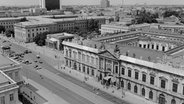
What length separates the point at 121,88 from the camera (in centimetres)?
6544

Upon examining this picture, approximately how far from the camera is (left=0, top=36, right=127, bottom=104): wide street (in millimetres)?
57781

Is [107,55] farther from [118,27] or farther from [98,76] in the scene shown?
[118,27]

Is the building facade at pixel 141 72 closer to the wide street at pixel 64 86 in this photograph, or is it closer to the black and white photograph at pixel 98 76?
the black and white photograph at pixel 98 76

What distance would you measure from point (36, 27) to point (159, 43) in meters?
89.0

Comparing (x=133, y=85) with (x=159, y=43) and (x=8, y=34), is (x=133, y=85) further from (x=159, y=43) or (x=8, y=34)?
(x=8, y=34)

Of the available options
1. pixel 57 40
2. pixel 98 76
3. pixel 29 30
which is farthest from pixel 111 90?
pixel 29 30

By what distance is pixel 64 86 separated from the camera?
6725cm

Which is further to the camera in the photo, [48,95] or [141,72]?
[48,95]

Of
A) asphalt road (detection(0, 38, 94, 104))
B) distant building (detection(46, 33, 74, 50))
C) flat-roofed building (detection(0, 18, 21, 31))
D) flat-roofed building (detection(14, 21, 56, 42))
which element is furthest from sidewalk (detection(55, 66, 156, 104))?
flat-roofed building (detection(0, 18, 21, 31))

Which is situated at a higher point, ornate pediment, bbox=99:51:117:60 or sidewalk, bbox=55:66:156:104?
ornate pediment, bbox=99:51:117:60

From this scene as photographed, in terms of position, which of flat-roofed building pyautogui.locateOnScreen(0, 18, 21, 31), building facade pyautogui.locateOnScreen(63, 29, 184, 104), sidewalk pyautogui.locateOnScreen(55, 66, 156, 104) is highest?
flat-roofed building pyautogui.locateOnScreen(0, 18, 21, 31)

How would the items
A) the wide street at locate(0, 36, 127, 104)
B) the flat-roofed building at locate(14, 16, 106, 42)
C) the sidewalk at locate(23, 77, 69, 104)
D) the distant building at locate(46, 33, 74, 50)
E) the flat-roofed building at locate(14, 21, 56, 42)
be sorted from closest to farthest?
the sidewalk at locate(23, 77, 69, 104) < the wide street at locate(0, 36, 127, 104) < the distant building at locate(46, 33, 74, 50) < the flat-roofed building at locate(14, 21, 56, 42) < the flat-roofed building at locate(14, 16, 106, 42)

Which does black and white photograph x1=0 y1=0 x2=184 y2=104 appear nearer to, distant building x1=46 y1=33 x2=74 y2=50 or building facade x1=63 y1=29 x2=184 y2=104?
building facade x1=63 y1=29 x2=184 y2=104

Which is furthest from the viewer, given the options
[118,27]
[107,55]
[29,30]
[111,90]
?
[29,30]
